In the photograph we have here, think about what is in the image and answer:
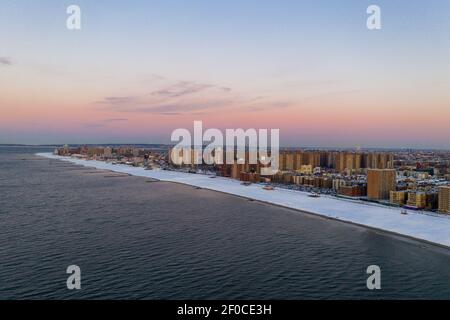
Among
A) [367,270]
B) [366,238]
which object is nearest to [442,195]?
[366,238]

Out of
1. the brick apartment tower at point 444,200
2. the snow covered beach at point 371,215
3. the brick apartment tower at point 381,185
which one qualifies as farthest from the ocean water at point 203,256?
the brick apartment tower at point 381,185

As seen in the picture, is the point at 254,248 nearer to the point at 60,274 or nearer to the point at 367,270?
the point at 367,270

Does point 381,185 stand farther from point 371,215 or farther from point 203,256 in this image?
point 203,256

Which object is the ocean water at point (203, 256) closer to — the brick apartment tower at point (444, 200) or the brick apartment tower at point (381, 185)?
the brick apartment tower at point (444, 200)

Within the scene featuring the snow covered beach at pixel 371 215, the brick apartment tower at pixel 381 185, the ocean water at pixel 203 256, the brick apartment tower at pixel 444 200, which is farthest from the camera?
the brick apartment tower at pixel 381 185

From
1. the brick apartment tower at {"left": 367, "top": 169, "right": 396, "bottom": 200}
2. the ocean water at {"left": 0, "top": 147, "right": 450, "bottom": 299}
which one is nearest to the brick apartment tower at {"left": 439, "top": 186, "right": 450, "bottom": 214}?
the brick apartment tower at {"left": 367, "top": 169, "right": 396, "bottom": 200}

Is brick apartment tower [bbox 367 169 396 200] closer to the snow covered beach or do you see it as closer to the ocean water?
the snow covered beach
